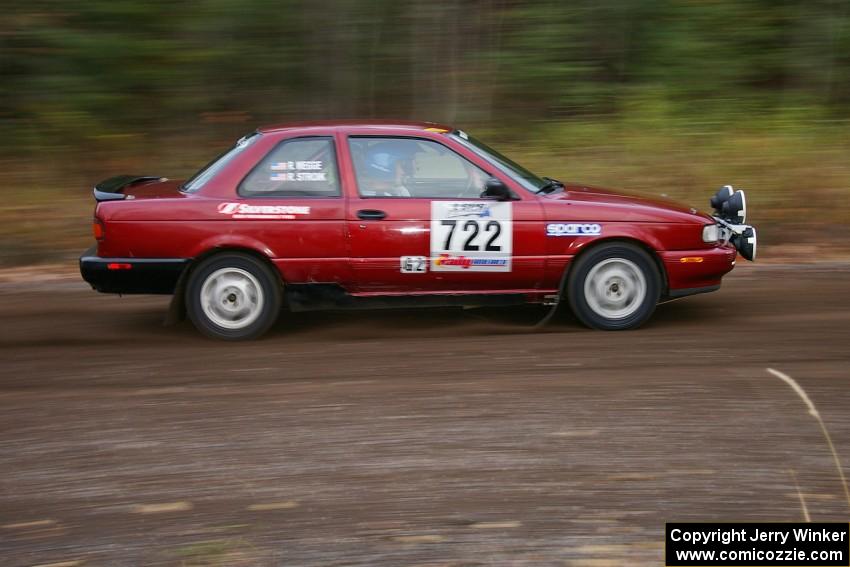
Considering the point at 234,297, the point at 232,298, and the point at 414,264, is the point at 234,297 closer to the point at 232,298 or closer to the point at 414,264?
the point at 232,298

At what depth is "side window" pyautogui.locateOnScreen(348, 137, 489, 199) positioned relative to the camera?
6738 millimetres

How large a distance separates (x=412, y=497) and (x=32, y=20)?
1066cm

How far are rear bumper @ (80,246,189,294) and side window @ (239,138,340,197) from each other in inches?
29.5

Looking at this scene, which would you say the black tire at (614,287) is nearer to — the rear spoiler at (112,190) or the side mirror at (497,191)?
the side mirror at (497,191)

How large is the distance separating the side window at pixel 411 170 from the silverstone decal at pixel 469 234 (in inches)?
4.9

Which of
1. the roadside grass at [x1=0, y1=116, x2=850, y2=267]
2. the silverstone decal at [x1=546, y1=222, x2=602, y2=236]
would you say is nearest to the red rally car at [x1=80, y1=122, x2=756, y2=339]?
the silverstone decal at [x1=546, y1=222, x2=602, y2=236]

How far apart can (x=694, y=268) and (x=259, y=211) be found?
10.4 feet

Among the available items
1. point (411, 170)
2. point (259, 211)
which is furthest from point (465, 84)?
point (259, 211)

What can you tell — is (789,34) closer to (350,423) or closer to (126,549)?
(350,423)

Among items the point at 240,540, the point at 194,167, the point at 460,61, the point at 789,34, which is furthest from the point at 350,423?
the point at 789,34

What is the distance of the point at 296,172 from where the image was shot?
680cm
